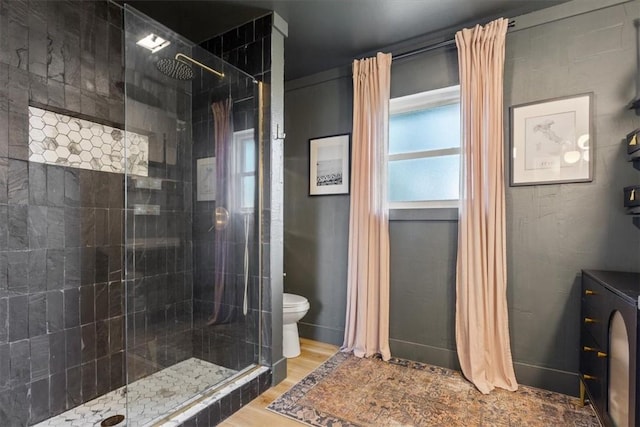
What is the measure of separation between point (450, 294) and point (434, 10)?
1957mm

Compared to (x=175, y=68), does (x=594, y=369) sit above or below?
below

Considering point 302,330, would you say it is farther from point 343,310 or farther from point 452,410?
point 452,410

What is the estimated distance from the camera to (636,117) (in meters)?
1.83

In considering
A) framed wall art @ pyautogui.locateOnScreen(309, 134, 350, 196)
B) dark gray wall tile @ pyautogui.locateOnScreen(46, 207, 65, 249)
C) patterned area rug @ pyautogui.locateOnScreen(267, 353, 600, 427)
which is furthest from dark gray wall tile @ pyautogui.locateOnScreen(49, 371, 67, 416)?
framed wall art @ pyautogui.locateOnScreen(309, 134, 350, 196)

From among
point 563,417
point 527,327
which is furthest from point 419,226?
point 563,417

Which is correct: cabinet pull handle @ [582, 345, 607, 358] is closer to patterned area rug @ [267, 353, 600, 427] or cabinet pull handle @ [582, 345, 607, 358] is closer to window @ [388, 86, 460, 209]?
patterned area rug @ [267, 353, 600, 427]

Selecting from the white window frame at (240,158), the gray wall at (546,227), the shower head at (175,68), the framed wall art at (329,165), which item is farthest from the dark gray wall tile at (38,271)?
the gray wall at (546,227)

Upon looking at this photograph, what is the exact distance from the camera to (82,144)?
6.16ft

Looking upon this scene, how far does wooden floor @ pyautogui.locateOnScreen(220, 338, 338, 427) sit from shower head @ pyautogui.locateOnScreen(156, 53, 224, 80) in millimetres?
1976

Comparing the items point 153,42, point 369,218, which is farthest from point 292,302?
point 153,42

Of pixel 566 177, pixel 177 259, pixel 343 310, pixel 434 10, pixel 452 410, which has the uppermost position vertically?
pixel 434 10

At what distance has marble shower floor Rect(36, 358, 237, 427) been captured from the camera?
5.13 feet

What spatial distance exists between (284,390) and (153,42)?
7.15ft

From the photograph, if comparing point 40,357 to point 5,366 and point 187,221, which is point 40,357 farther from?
point 187,221
